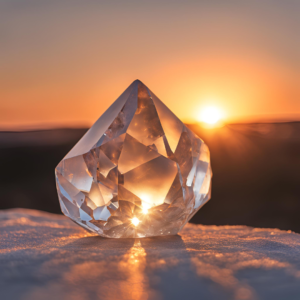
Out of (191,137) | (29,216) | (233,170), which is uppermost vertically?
(191,137)

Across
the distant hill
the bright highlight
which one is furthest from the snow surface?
the distant hill

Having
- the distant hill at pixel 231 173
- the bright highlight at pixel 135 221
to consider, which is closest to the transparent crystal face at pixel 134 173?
the bright highlight at pixel 135 221

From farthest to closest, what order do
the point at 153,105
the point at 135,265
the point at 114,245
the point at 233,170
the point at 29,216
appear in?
1. the point at 233,170
2. the point at 29,216
3. the point at 153,105
4. the point at 114,245
5. the point at 135,265

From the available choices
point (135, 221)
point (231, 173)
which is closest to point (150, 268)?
point (135, 221)

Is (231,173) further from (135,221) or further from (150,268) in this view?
(150,268)

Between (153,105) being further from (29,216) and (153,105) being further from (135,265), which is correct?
(29,216)

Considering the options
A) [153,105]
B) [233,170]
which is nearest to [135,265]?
[153,105]
